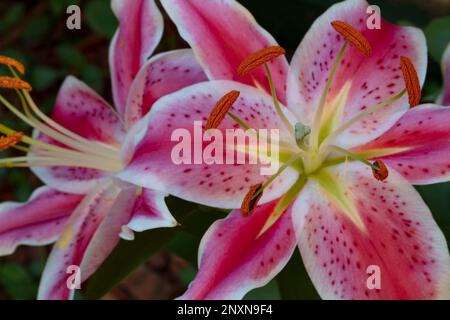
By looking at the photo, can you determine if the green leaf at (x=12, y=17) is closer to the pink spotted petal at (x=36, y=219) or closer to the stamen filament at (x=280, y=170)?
the pink spotted petal at (x=36, y=219)

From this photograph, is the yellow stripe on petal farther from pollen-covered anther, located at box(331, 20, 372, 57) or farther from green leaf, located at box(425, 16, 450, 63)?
green leaf, located at box(425, 16, 450, 63)

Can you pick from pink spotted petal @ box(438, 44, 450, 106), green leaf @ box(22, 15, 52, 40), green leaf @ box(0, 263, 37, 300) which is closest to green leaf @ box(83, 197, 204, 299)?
pink spotted petal @ box(438, 44, 450, 106)

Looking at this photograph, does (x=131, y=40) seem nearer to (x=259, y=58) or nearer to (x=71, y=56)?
(x=259, y=58)

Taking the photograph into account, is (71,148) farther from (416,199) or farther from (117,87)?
(416,199)

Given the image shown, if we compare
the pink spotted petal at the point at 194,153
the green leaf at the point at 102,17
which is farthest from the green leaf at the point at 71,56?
the pink spotted petal at the point at 194,153
